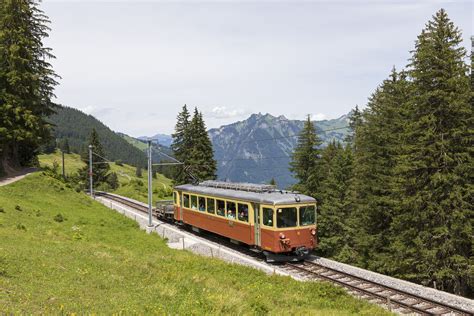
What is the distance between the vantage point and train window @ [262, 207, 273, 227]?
21.7 meters

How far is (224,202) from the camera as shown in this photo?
84.1 ft

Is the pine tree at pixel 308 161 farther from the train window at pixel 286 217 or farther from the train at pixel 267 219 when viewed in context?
the train window at pixel 286 217

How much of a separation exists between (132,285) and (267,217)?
31.4 ft

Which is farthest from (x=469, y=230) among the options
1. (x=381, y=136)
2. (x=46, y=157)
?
(x=46, y=157)

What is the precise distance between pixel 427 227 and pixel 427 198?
1602mm

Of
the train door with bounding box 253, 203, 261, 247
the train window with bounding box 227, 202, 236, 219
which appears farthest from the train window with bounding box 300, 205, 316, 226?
the train window with bounding box 227, 202, 236, 219

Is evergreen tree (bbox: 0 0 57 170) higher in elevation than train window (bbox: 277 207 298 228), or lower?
higher

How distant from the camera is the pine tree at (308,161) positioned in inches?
1541

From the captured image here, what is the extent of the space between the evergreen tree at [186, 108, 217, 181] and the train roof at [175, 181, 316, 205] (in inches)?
1002

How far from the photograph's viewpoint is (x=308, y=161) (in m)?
→ 39.9

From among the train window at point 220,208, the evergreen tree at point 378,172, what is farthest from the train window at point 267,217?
the evergreen tree at point 378,172

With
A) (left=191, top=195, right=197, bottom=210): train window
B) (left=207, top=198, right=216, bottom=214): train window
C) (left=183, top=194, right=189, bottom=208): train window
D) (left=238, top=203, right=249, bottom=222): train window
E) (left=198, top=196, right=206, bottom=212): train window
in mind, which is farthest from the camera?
(left=183, top=194, right=189, bottom=208): train window

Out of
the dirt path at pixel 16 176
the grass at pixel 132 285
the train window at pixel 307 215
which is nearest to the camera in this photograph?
the grass at pixel 132 285

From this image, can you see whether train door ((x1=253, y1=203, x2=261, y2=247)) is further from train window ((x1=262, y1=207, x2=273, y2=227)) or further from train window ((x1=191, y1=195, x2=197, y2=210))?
train window ((x1=191, y1=195, x2=197, y2=210))
